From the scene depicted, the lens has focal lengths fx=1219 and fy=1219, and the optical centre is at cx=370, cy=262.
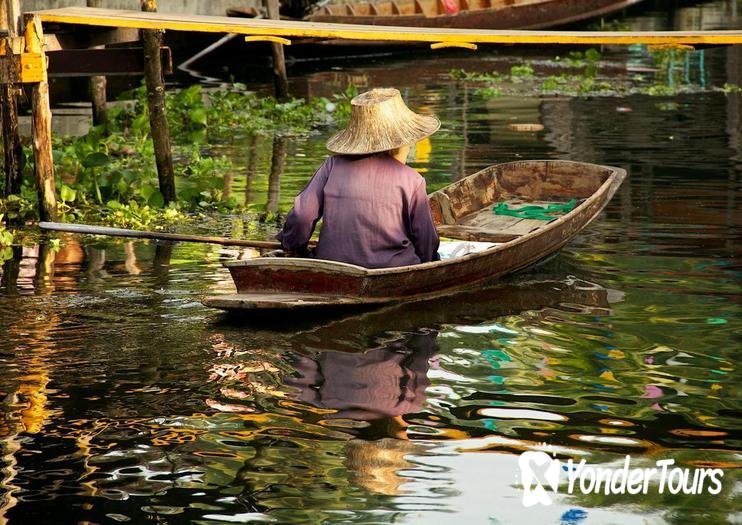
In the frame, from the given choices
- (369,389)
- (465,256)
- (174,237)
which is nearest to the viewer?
(369,389)

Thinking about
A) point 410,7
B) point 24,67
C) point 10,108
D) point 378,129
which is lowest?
point 378,129

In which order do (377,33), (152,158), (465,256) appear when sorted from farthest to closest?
(152,158) → (377,33) → (465,256)

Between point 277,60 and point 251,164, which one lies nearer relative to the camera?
point 251,164

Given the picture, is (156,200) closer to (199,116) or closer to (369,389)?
(199,116)

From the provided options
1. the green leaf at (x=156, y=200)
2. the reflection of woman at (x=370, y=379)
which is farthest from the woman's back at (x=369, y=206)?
the green leaf at (x=156, y=200)

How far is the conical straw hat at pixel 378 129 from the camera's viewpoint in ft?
23.6

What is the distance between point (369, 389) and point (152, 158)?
7.16 meters

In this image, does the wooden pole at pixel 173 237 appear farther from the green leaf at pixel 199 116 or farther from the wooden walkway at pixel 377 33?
the green leaf at pixel 199 116

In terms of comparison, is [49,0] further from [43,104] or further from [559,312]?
[559,312]

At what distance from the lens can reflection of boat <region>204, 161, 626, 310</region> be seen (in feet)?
22.8

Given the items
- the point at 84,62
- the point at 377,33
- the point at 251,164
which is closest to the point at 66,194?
the point at 84,62

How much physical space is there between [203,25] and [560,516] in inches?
220

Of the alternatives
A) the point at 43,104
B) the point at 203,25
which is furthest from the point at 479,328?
the point at 43,104

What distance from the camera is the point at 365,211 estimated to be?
724cm
